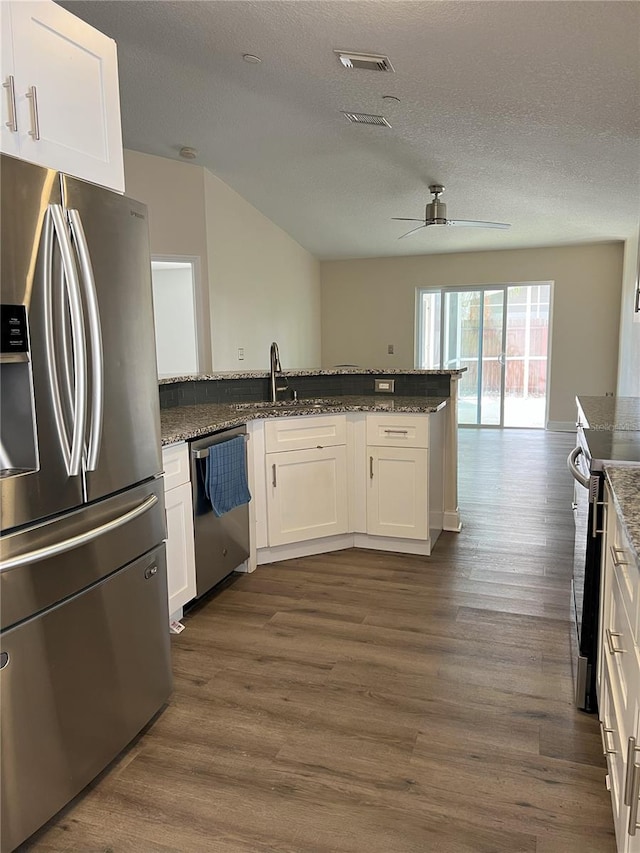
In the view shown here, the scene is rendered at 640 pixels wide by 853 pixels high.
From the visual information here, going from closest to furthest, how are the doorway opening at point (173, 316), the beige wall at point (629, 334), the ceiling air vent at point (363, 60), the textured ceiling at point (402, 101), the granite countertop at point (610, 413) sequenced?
the granite countertop at point (610, 413) < the textured ceiling at point (402, 101) < the ceiling air vent at point (363, 60) < the beige wall at point (629, 334) < the doorway opening at point (173, 316)

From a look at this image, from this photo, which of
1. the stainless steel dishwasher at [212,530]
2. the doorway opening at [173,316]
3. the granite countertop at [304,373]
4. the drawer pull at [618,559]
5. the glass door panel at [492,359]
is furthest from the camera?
the glass door panel at [492,359]

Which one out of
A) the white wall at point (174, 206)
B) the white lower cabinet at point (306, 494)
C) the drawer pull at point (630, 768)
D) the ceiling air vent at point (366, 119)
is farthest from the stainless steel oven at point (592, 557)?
the white wall at point (174, 206)

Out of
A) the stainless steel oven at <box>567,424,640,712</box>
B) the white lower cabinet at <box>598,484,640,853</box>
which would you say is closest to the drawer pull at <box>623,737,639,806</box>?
the white lower cabinet at <box>598,484,640,853</box>

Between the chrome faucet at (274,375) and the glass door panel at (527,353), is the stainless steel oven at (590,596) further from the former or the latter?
the glass door panel at (527,353)

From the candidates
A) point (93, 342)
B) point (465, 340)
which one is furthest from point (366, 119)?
point (465, 340)

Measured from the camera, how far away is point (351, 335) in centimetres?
891

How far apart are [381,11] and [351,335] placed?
619 cm

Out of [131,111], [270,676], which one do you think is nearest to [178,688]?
[270,676]

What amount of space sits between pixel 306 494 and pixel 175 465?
3.56 feet

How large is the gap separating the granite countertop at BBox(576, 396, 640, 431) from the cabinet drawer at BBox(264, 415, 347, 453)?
130 cm

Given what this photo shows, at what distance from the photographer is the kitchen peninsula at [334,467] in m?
3.33

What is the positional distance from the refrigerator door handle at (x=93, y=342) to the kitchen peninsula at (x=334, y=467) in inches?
57.5

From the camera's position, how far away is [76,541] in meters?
1.59

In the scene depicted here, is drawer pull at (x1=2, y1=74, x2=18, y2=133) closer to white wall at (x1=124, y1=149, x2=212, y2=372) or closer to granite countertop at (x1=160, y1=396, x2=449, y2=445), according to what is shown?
granite countertop at (x1=160, y1=396, x2=449, y2=445)
